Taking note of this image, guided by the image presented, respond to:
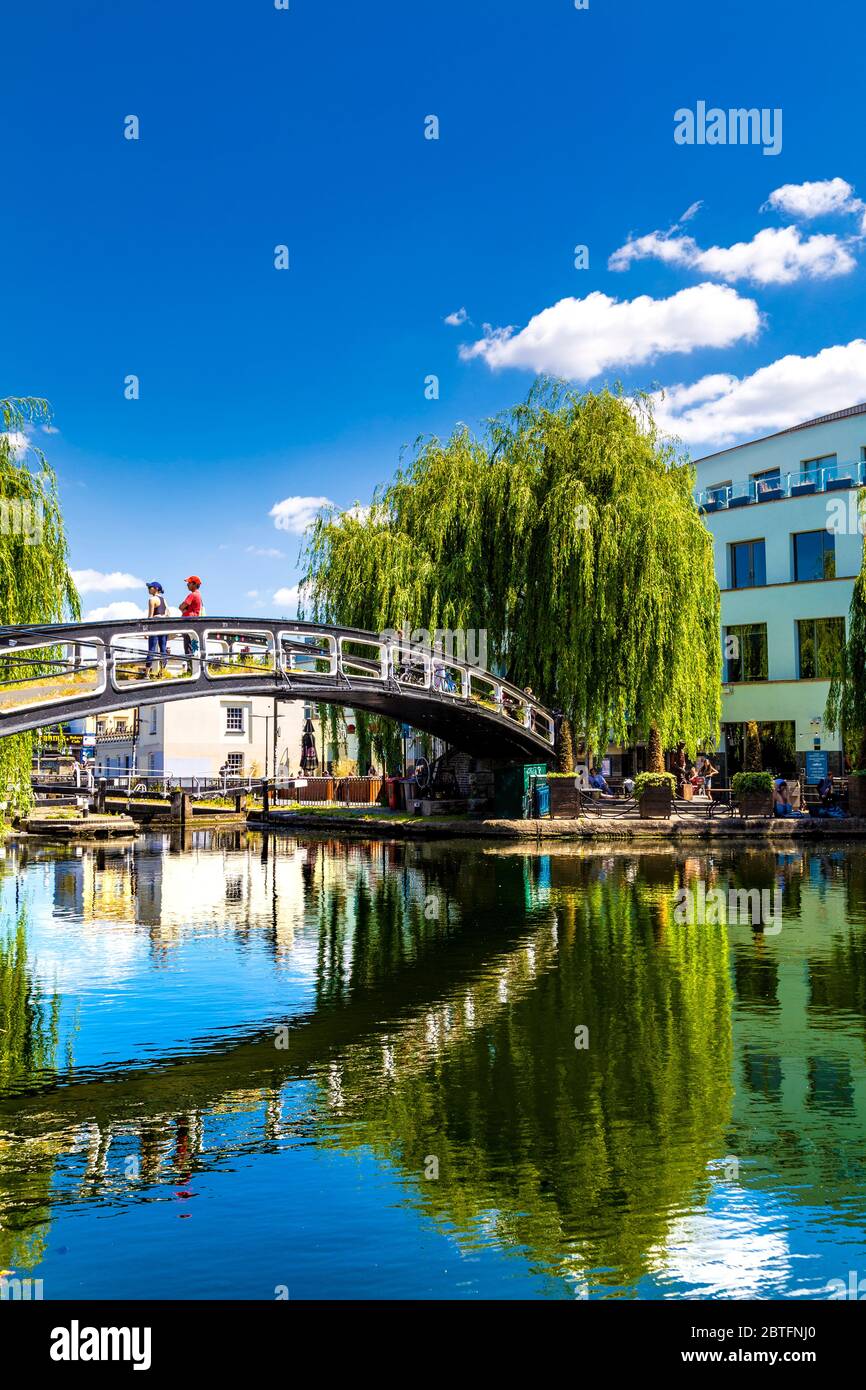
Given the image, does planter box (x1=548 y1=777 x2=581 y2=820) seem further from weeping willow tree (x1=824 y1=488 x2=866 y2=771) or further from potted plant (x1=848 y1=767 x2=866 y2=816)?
weeping willow tree (x1=824 y1=488 x2=866 y2=771)

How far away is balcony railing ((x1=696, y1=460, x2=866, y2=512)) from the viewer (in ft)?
141

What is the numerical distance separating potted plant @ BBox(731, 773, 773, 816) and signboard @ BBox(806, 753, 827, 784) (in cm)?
656

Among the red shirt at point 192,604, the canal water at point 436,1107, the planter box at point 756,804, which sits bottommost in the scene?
the canal water at point 436,1107

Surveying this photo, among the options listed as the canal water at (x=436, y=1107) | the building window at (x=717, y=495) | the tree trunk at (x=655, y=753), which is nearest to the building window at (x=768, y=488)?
the building window at (x=717, y=495)

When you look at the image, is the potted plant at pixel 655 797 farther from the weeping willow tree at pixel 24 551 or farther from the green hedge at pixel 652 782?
the weeping willow tree at pixel 24 551

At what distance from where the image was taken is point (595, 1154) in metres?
8.29

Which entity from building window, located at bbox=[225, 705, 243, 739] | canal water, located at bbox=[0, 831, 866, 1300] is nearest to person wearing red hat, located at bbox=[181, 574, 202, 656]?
canal water, located at bbox=[0, 831, 866, 1300]

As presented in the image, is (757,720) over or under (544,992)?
over

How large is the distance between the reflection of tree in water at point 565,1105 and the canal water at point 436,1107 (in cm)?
3

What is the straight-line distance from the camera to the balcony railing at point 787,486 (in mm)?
43125

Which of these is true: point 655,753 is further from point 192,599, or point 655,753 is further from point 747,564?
point 192,599

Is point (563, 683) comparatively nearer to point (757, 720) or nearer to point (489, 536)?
point (489, 536)
